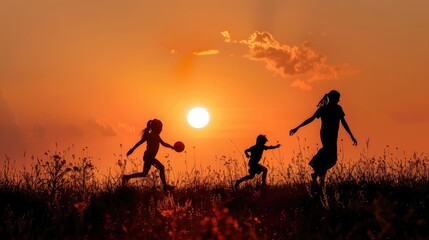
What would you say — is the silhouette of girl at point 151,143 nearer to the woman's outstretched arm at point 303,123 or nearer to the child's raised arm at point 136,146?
the child's raised arm at point 136,146

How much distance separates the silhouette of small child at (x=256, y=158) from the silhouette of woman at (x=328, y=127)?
5.63 feet

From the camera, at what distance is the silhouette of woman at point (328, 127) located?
460 inches

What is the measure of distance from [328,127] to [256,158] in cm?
252

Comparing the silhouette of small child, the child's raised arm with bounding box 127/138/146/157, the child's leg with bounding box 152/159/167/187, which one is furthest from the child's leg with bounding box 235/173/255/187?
the child's raised arm with bounding box 127/138/146/157

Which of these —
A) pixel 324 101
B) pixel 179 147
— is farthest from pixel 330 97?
pixel 179 147

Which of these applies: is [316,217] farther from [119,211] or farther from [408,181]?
[408,181]

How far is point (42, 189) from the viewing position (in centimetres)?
1102

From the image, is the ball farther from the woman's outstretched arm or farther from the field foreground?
the woman's outstretched arm

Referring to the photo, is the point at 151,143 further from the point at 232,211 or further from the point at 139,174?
the point at 232,211

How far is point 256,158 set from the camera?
13703 mm

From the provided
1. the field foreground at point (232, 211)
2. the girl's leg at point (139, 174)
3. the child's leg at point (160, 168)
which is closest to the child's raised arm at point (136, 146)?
the girl's leg at point (139, 174)

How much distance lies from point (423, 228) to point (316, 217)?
155cm

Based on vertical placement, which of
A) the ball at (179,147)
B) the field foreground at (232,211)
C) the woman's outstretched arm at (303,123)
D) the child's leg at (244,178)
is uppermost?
the ball at (179,147)

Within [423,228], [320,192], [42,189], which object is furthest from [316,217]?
[42,189]
